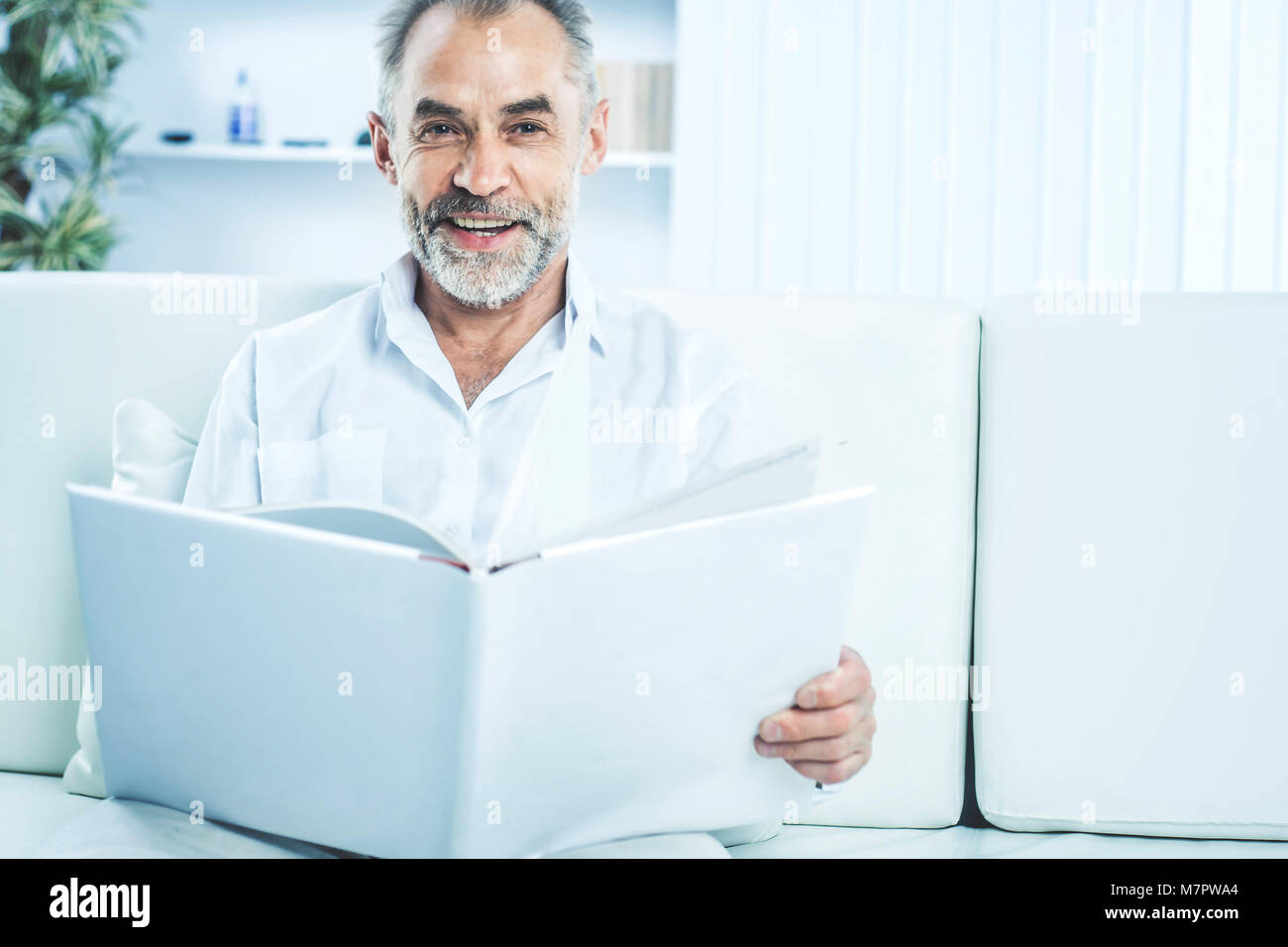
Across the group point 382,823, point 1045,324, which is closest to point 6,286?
point 382,823

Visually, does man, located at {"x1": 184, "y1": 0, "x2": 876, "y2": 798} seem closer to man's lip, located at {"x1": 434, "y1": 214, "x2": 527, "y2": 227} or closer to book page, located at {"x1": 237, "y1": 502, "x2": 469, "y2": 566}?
man's lip, located at {"x1": 434, "y1": 214, "x2": 527, "y2": 227}

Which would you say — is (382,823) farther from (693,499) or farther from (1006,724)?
(1006,724)

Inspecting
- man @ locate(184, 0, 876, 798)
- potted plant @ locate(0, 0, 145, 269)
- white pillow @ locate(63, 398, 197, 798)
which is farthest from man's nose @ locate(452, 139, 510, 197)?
potted plant @ locate(0, 0, 145, 269)

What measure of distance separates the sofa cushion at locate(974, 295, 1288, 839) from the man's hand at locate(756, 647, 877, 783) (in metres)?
0.33

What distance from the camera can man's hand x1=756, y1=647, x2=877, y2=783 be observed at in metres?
0.76

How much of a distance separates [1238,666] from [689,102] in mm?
1991

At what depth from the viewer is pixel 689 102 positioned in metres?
2.61

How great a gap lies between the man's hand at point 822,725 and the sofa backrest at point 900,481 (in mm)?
281

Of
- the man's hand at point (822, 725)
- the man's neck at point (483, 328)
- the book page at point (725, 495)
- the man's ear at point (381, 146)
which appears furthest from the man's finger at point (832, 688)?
the man's ear at point (381, 146)

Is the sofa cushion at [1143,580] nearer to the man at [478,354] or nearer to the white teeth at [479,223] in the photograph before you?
the man at [478,354]

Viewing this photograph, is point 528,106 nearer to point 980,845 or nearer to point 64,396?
point 64,396

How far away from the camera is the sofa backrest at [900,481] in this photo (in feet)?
3.55

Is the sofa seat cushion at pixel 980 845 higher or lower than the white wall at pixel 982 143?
lower

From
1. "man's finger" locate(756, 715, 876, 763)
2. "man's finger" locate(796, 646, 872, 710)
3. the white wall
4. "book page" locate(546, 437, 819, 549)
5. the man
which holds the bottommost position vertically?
"man's finger" locate(756, 715, 876, 763)
